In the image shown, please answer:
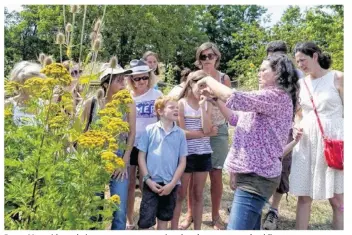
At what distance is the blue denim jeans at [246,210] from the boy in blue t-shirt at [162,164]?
2.50 feet

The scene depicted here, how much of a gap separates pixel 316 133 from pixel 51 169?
2030 millimetres

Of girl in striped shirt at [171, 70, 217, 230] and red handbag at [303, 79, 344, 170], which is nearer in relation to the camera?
red handbag at [303, 79, 344, 170]

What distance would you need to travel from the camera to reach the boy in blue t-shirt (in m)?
2.92

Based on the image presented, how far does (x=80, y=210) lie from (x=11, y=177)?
293mm

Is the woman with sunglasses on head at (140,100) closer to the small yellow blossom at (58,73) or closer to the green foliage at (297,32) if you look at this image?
the small yellow blossom at (58,73)

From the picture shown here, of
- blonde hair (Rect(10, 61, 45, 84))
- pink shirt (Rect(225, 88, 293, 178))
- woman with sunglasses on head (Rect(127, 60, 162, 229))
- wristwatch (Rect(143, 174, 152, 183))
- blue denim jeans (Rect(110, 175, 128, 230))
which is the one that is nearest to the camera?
pink shirt (Rect(225, 88, 293, 178))

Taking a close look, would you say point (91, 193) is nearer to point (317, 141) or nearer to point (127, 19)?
point (317, 141)

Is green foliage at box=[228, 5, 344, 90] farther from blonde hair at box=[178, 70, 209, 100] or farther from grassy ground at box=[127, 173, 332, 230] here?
blonde hair at box=[178, 70, 209, 100]

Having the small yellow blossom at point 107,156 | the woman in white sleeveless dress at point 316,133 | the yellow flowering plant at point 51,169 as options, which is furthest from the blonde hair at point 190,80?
the small yellow blossom at point 107,156

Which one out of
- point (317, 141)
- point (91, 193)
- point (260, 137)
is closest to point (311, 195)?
point (317, 141)

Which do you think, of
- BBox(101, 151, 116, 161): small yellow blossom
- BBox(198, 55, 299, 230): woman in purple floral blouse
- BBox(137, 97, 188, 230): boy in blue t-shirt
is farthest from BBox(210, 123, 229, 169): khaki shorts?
BBox(101, 151, 116, 161): small yellow blossom

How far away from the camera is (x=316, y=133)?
3.08 m

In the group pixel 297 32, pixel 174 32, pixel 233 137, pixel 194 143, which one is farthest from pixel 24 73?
pixel 174 32

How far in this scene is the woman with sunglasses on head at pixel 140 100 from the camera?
3.39 m
